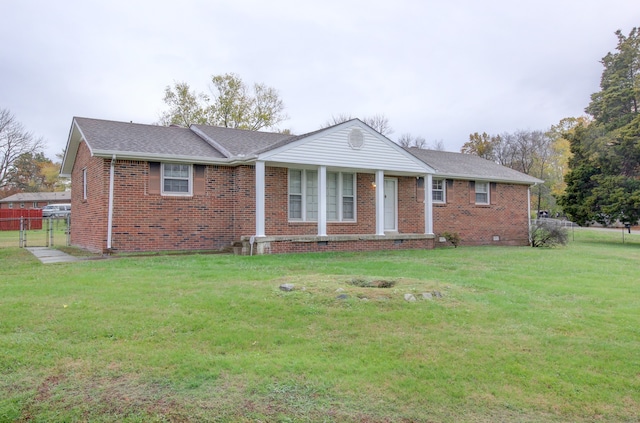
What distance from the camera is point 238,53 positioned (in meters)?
22.7

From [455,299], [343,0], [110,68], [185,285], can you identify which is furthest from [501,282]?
[110,68]

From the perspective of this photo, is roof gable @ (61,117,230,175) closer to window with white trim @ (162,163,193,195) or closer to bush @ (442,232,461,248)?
window with white trim @ (162,163,193,195)

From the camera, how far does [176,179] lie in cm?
1327

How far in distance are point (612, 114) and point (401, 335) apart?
2463cm

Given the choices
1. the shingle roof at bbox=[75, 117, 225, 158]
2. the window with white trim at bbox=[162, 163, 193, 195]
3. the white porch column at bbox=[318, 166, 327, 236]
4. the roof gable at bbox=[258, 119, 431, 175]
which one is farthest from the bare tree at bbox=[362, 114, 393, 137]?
the window with white trim at bbox=[162, 163, 193, 195]

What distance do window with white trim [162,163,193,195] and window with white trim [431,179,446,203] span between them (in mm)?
9429

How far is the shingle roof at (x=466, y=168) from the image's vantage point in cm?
1795

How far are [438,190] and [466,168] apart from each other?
2.32 meters

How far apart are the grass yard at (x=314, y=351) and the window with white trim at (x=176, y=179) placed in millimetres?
5834

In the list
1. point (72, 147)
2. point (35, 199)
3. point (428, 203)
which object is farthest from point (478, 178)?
point (35, 199)

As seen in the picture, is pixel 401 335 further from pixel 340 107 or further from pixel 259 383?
pixel 340 107

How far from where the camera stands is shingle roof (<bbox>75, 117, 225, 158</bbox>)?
12547 millimetres

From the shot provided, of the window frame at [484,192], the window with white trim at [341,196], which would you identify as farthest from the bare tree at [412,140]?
the window with white trim at [341,196]

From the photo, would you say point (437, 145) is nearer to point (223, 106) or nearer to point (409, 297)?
point (223, 106)
